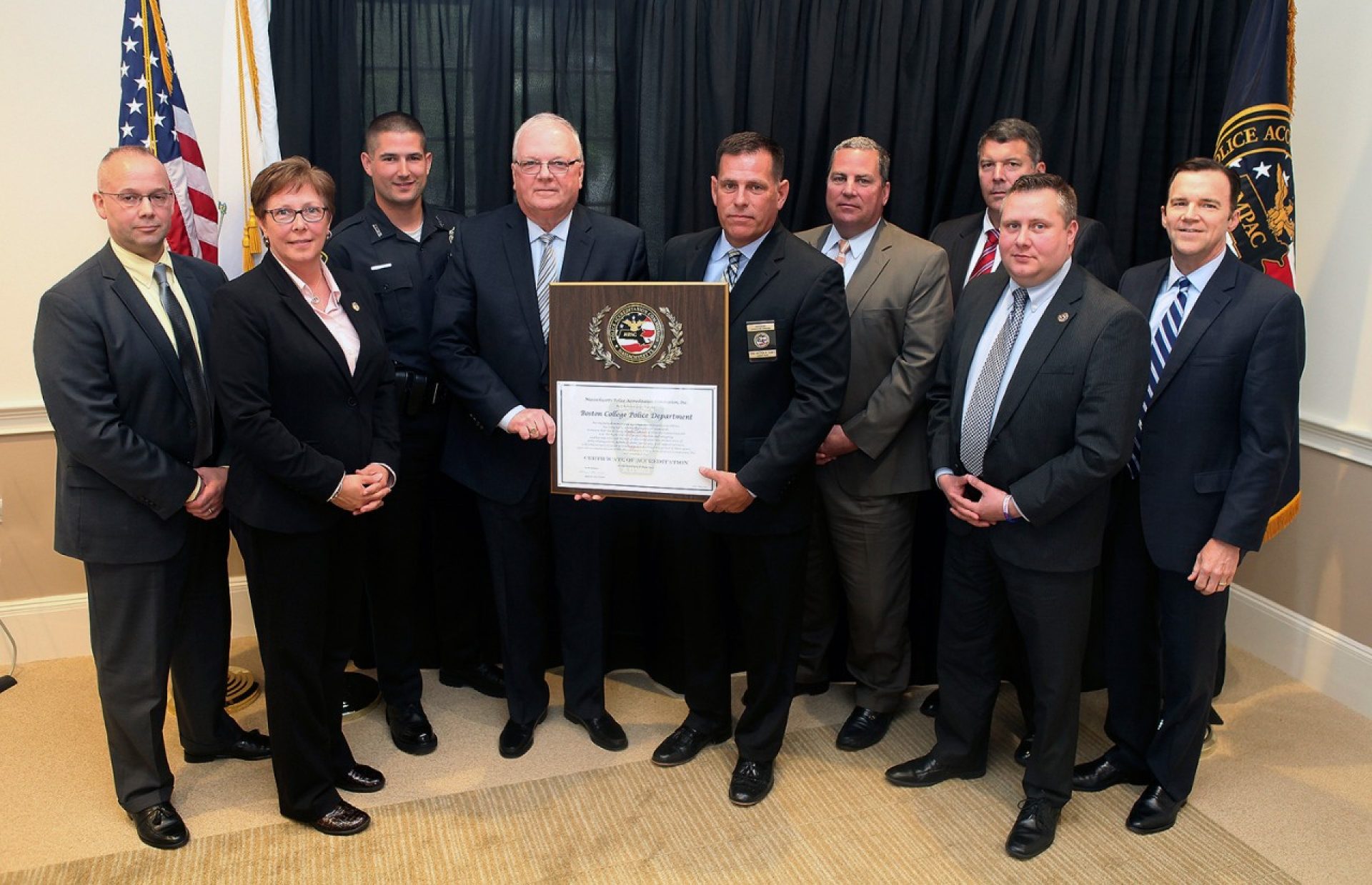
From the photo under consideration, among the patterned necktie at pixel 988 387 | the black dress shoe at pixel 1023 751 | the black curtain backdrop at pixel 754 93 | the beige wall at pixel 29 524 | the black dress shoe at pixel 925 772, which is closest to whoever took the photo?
the patterned necktie at pixel 988 387

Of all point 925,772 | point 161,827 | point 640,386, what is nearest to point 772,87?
point 640,386

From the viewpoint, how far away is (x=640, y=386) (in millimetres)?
2584

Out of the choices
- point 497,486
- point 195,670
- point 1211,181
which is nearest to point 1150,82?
point 1211,181

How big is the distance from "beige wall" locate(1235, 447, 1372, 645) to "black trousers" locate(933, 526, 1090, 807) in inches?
61.9

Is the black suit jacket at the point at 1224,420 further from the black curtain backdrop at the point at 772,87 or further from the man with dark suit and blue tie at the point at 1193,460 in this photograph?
the black curtain backdrop at the point at 772,87

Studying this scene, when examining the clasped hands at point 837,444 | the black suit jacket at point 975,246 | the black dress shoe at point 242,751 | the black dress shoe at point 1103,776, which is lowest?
the black dress shoe at point 242,751

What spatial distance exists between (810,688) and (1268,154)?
2401 millimetres

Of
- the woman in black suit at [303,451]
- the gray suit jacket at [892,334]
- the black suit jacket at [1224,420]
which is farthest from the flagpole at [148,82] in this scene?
the black suit jacket at [1224,420]

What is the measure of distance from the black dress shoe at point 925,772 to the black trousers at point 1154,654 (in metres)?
0.46

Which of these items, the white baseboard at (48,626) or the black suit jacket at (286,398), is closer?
the black suit jacket at (286,398)

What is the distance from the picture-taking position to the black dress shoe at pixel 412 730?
10.1 ft

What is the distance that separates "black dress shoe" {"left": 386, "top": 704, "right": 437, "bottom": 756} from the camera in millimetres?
3068

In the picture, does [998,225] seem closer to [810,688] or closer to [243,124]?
[810,688]

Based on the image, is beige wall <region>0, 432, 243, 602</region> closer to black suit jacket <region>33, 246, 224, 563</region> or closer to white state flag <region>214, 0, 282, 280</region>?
white state flag <region>214, 0, 282, 280</region>
